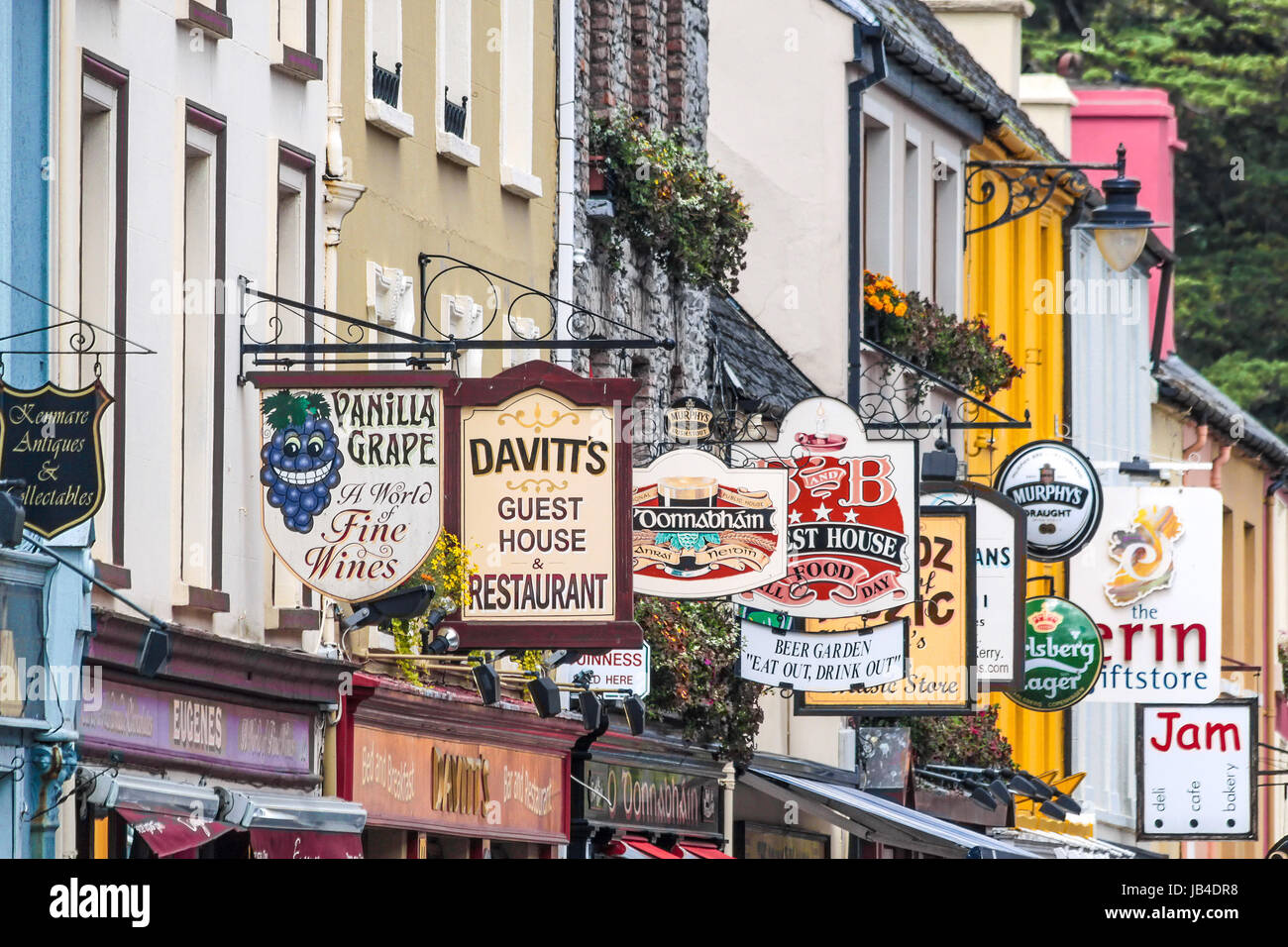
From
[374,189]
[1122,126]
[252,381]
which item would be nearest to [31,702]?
[252,381]

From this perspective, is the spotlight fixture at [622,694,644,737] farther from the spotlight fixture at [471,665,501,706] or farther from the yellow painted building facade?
the yellow painted building facade

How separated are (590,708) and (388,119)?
171 inches

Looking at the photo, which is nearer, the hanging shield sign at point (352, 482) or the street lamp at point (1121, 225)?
the hanging shield sign at point (352, 482)

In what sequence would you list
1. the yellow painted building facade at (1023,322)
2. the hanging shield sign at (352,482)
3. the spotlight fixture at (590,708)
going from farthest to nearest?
the yellow painted building facade at (1023,322)
the spotlight fixture at (590,708)
the hanging shield sign at (352,482)

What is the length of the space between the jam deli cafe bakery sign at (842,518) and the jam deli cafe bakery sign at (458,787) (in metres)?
1.98

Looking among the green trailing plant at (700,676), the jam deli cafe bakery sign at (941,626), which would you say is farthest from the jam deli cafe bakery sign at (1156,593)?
the jam deli cafe bakery sign at (941,626)

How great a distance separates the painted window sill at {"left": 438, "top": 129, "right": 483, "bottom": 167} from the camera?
58.4 ft

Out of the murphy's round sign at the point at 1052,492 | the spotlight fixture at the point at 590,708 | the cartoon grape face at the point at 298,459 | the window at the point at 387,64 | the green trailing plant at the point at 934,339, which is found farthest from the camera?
the green trailing plant at the point at 934,339

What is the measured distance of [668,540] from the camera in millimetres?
17172

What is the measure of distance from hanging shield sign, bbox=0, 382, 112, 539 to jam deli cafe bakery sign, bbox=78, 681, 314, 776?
5.45 ft

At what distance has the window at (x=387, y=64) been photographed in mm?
16641

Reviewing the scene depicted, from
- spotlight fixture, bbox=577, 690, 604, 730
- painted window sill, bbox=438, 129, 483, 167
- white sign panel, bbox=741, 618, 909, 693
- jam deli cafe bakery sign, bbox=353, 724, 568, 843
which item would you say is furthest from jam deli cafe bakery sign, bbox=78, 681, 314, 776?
white sign panel, bbox=741, 618, 909, 693

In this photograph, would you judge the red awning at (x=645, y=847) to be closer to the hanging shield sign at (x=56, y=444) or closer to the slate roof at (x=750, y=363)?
the slate roof at (x=750, y=363)
